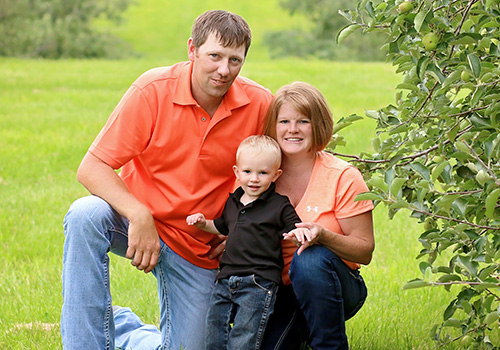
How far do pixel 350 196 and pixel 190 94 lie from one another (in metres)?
0.93

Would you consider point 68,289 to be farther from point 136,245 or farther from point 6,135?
point 6,135

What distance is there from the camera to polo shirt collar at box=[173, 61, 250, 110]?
345 cm

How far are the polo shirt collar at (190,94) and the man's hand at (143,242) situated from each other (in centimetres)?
61

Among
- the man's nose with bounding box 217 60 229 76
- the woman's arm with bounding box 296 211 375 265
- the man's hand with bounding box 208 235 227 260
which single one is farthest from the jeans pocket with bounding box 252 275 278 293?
the man's nose with bounding box 217 60 229 76

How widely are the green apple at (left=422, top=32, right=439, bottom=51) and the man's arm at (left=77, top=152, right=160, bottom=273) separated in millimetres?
1454

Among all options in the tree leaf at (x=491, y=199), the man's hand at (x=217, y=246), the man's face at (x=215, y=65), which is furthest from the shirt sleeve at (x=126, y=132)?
the tree leaf at (x=491, y=199)

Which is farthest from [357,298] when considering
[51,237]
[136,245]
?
[51,237]

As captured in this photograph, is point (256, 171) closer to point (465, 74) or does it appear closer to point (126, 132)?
point (126, 132)

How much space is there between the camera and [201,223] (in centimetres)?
341

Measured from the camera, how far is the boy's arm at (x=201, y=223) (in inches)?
131

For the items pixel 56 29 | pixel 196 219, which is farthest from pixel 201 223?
pixel 56 29

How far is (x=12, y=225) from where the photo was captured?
609cm

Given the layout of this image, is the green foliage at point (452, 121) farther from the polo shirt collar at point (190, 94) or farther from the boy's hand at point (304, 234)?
the polo shirt collar at point (190, 94)

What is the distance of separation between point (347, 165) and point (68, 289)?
136 cm
